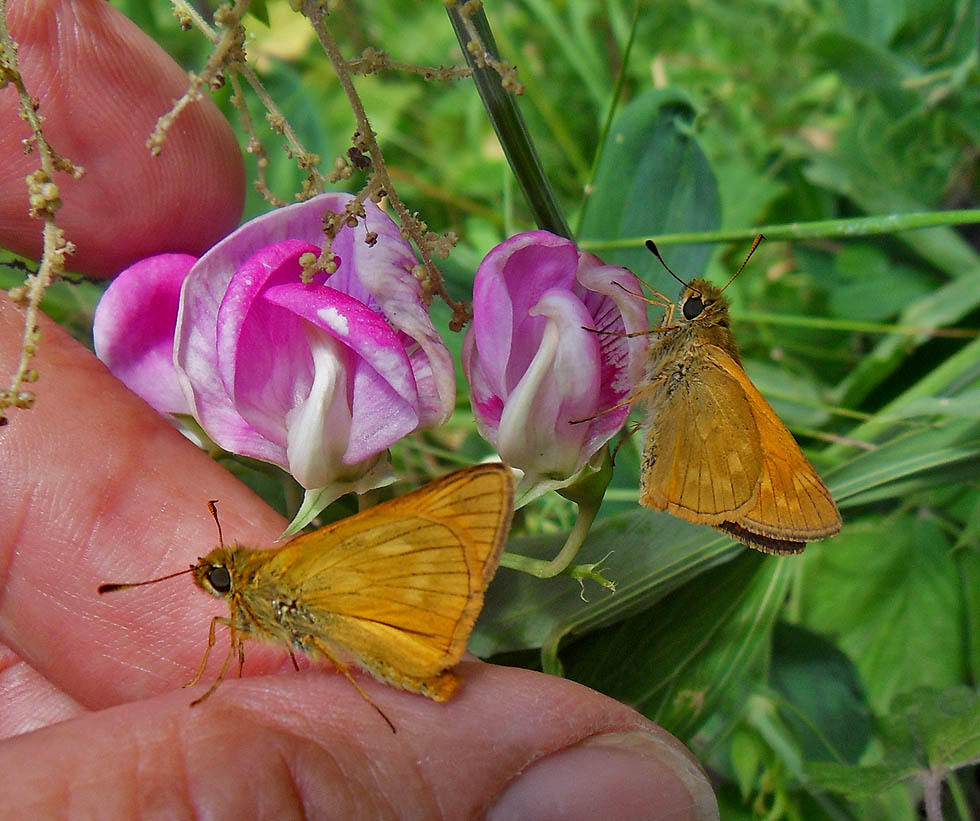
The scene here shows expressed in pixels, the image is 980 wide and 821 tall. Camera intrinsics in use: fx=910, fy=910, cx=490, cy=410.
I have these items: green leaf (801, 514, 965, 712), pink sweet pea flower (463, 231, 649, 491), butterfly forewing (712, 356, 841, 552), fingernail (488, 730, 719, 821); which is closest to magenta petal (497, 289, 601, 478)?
pink sweet pea flower (463, 231, 649, 491)

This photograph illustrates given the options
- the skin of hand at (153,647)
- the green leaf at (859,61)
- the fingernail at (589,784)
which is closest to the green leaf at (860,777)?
the skin of hand at (153,647)

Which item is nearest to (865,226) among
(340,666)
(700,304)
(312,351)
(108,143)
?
(700,304)

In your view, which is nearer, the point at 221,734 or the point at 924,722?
the point at 221,734

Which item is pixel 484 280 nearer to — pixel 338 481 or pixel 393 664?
pixel 338 481

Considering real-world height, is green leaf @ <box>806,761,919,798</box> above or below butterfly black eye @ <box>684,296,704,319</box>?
below

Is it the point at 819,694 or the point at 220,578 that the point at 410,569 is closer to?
the point at 220,578

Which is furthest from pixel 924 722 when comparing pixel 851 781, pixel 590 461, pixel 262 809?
pixel 262 809

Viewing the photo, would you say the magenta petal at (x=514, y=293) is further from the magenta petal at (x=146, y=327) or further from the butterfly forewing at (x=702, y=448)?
the magenta petal at (x=146, y=327)

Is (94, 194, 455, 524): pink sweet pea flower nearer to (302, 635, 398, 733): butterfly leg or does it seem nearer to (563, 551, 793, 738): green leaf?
(302, 635, 398, 733): butterfly leg
